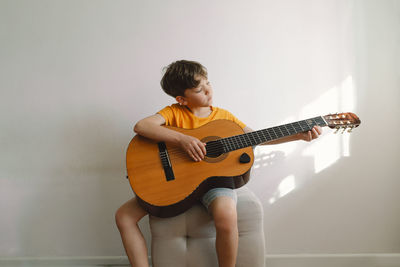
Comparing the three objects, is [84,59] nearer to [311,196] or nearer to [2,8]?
[2,8]

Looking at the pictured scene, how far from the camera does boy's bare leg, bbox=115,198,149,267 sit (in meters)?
1.00

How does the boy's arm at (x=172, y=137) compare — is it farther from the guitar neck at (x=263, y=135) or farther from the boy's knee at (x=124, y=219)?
the boy's knee at (x=124, y=219)

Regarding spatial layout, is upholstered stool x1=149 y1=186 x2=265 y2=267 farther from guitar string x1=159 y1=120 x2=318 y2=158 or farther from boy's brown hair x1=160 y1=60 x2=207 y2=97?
boy's brown hair x1=160 y1=60 x2=207 y2=97

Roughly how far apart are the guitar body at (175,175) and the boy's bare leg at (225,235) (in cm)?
11

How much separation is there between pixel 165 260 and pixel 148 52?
117cm

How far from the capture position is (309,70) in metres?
1.42

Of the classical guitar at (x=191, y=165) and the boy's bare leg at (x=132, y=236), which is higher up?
the classical guitar at (x=191, y=165)

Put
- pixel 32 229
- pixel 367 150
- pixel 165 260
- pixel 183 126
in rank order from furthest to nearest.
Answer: pixel 32 229
pixel 367 150
pixel 183 126
pixel 165 260

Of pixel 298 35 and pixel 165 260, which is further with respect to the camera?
pixel 298 35

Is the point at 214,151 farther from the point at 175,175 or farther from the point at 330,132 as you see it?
the point at 330,132

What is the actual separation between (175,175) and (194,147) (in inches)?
5.7

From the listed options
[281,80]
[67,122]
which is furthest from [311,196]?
[67,122]

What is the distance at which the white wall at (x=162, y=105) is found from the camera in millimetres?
1405

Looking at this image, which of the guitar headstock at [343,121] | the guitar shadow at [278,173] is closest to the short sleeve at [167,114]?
the guitar shadow at [278,173]
